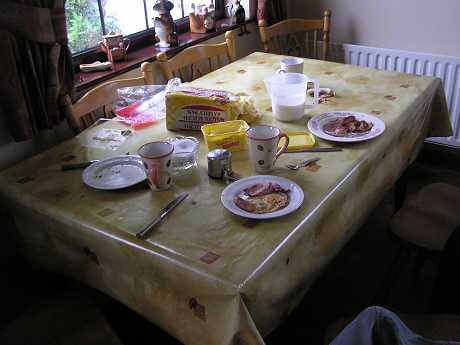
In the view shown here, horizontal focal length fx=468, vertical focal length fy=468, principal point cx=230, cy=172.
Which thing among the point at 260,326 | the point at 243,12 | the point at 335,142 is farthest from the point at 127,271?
the point at 243,12

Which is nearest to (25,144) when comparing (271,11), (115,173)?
(115,173)

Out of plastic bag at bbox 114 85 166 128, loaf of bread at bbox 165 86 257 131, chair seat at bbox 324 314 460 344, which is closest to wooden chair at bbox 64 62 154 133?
plastic bag at bbox 114 85 166 128

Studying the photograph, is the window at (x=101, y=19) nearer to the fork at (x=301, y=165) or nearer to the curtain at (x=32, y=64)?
the curtain at (x=32, y=64)

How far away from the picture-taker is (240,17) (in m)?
2.57

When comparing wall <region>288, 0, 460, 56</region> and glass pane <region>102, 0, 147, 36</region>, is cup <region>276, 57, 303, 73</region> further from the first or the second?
wall <region>288, 0, 460, 56</region>

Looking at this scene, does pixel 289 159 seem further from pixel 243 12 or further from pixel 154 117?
pixel 243 12

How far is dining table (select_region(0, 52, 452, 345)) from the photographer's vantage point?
2.97 feet

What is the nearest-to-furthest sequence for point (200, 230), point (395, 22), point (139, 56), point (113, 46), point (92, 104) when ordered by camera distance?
point (200, 230) → point (92, 104) → point (113, 46) → point (139, 56) → point (395, 22)

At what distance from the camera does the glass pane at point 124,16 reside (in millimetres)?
2066

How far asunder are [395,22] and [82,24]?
1.62 meters

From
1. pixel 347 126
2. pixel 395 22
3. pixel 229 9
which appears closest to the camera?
pixel 347 126

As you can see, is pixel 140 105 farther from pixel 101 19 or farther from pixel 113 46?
pixel 101 19

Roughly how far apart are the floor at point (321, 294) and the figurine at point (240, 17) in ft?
4.18

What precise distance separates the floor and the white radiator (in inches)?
30.1
